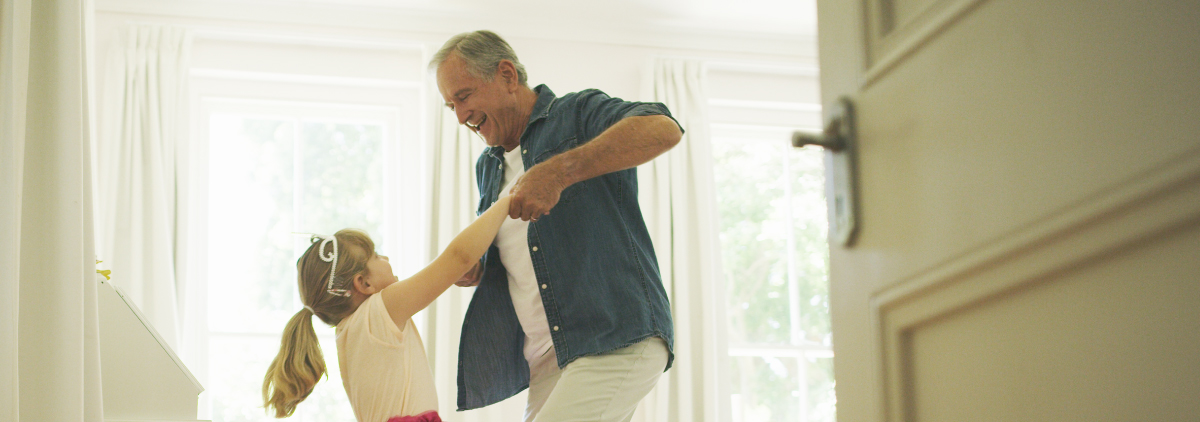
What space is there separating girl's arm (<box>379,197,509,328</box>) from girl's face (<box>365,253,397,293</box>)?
3.4 inches

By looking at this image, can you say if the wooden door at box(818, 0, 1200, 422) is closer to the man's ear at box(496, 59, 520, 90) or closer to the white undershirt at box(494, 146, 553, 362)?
the white undershirt at box(494, 146, 553, 362)

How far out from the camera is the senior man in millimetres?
1577

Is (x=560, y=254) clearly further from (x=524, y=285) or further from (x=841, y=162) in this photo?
(x=841, y=162)

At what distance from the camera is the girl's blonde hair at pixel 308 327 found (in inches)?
72.5

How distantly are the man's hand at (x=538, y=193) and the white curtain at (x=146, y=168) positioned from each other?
2.32m

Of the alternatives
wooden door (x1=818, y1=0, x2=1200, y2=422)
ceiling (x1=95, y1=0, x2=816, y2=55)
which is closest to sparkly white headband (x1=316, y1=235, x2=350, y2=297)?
wooden door (x1=818, y1=0, x2=1200, y2=422)

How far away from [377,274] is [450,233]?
5.83ft

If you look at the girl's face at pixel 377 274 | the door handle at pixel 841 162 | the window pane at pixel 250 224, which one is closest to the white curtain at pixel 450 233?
the window pane at pixel 250 224

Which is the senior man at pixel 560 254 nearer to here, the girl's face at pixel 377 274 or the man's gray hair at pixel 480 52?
the man's gray hair at pixel 480 52

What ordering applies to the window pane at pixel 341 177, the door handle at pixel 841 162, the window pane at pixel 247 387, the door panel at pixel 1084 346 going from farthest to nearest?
the window pane at pixel 341 177
the window pane at pixel 247 387
the door handle at pixel 841 162
the door panel at pixel 1084 346

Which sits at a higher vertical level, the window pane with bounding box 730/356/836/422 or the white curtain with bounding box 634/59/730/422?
the white curtain with bounding box 634/59/730/422

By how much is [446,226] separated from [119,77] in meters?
1.39

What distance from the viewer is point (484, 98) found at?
1.90 m

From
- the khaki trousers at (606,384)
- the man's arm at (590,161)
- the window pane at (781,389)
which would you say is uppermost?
the man's arm at (590,161)
